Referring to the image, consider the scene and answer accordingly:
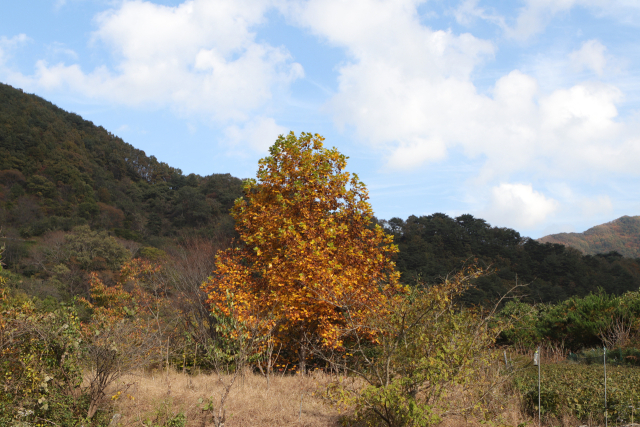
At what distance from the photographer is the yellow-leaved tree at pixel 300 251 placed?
7781 millimetres

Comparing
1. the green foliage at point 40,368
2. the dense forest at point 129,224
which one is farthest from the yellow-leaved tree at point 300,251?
the dense forest at point 129,224

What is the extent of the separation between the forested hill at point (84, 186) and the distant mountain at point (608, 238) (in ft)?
109

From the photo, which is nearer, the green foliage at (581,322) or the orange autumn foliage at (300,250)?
the orange autumn foliage at (300,250)

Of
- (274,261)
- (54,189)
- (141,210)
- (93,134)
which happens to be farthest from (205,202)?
(274,261)

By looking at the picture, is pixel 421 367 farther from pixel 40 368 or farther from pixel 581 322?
pixel 581 322

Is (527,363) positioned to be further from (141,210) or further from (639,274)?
(141,210)

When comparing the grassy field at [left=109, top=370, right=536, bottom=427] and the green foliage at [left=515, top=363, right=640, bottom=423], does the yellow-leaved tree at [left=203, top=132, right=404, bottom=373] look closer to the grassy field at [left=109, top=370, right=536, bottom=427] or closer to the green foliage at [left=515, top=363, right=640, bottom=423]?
the grassy field at [left=109, top=370, right=536, bottom=427]

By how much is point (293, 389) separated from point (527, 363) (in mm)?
4723

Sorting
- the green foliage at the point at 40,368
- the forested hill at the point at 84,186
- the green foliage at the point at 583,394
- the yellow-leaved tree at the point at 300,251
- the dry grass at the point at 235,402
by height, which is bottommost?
the dry grass at the point at 235,402

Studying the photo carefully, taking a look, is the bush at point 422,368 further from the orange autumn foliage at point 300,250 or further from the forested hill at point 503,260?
the forested hill at point 503,260

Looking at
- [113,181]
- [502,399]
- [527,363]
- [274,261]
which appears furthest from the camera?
[113,181]

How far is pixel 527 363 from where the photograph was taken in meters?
8.77

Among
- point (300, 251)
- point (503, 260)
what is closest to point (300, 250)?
point (300, 251)

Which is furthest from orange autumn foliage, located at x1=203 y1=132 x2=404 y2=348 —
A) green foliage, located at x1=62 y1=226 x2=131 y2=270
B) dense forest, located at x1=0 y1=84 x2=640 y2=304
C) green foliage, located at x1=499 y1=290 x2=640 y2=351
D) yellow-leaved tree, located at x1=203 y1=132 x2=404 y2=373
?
green foliage, located at x1=62 y1=226 x2=131 y2=270
